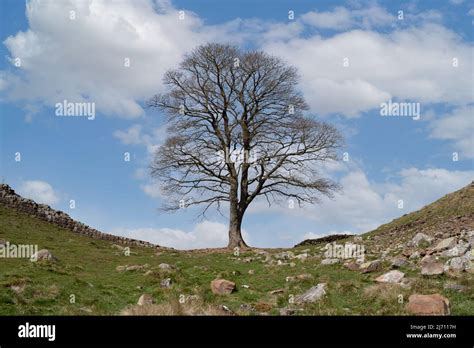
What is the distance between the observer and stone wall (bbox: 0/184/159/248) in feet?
120

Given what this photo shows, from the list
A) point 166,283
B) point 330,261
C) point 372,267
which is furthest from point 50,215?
point 372,267

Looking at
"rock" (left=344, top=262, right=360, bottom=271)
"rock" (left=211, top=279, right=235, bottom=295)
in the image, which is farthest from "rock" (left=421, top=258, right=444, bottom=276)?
"rock" (left=211, top=279, right=235, bottom=295)

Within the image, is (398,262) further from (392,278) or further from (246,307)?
(246,307)

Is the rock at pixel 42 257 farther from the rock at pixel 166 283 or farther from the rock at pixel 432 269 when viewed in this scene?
the rock at pixel 432 269

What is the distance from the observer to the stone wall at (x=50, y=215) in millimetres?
36625

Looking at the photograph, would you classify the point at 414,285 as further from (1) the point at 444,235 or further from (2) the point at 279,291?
(1) the point at 444,235

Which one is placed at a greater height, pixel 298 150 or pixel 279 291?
pixel 298 150

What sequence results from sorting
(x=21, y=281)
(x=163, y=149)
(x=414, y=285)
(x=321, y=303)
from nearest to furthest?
1. (x=321, y=303)
2. (x=414, y=285)
3. (x=21, y=281)
4. (x=163, y=149)

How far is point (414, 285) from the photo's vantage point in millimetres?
13039

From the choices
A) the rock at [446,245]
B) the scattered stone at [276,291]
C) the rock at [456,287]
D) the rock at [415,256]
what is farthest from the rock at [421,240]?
the scattered stone at [276,291]

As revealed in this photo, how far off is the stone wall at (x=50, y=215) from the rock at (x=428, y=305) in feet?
93.9

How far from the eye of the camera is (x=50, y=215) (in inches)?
1470

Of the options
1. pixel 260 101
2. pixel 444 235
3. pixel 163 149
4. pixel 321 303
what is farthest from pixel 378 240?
pixel 321 303
